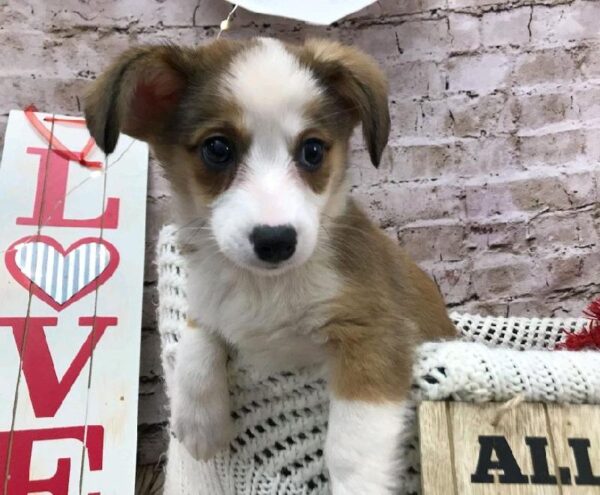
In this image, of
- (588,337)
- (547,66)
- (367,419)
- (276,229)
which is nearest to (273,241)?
(276,229)

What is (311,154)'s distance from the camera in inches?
46.9

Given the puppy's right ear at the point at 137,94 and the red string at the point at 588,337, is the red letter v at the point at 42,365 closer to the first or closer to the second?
the puppy's right ear at the point at 137,94

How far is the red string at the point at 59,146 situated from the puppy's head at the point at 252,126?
70cm

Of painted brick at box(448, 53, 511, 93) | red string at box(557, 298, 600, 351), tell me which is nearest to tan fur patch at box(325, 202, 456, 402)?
red string at box(557, 298, 600, 351)

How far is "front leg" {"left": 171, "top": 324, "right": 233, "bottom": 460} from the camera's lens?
1.22 m

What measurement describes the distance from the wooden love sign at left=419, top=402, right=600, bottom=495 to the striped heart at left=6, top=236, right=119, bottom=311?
120 centimetres

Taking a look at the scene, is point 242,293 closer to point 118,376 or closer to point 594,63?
point 118,376

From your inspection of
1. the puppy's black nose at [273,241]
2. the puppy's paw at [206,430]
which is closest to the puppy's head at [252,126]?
the puppy's black nose at [273,241]

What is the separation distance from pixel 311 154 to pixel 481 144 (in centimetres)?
116

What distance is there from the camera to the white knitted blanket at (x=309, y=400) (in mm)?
981

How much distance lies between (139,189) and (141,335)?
47cm

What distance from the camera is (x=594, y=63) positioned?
212 centimetres

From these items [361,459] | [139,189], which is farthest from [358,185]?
[361,459]

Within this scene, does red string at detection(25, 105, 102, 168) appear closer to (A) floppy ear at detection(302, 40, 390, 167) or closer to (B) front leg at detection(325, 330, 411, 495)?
(A) floppy ear at detection(302, 40, 390, 167)
